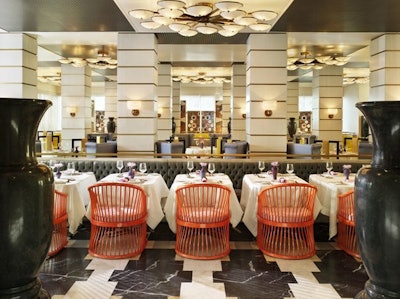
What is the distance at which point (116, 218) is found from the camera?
160 inches

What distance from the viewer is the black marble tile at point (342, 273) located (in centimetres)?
339

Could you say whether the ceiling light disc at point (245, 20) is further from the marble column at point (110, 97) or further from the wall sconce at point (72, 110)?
the marble column at point (110, 97)

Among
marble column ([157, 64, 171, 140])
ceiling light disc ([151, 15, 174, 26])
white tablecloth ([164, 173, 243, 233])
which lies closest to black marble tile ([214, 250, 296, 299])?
white tablecloth ([164, 173, 243, 233])

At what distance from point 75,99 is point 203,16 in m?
9.00

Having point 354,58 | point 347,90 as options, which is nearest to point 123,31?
point 354,58

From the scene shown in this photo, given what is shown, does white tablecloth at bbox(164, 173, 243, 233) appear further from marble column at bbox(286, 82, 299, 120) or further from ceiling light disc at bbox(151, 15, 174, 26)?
marble column at bbox(286, 82, 299, 120)

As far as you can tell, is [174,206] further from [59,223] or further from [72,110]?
[72,110]

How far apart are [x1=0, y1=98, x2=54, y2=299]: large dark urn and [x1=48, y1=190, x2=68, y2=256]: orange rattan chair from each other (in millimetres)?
2885

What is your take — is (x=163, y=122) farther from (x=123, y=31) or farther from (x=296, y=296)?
(x=296, y=296)

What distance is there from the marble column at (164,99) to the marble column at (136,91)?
14.2 feet

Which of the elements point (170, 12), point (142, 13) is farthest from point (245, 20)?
point (142, 13)

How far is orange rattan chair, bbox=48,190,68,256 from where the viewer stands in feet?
13.6

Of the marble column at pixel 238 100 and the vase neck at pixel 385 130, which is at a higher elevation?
the marble column at pixel 238 100

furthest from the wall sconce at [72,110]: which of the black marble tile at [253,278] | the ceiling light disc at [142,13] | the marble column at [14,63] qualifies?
the black marble tile at [253,278]
